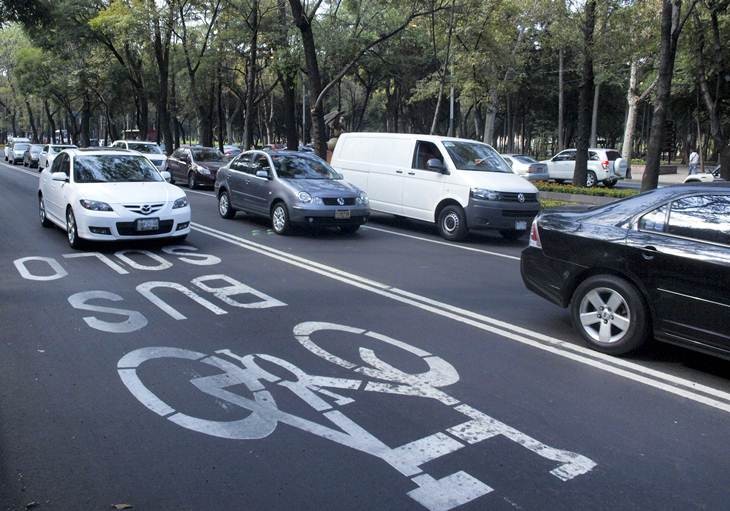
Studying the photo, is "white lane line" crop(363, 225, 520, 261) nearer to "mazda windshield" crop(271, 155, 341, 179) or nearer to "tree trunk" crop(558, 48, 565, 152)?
"mazda windshield" crop(271, 155, 341, 179)

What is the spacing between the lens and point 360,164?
14195mm

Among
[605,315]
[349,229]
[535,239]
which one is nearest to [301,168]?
[349,229]

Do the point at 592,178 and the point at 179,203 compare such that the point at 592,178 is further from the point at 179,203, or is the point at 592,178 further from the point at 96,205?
the point at 96,205

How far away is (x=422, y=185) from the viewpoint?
42.2 feet

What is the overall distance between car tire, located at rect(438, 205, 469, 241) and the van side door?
285mm

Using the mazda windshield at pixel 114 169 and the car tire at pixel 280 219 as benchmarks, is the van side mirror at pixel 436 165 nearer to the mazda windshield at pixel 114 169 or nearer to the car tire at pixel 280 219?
the car tire at pixel 280 219

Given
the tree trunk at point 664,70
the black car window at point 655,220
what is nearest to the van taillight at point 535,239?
the black car window at point 655,220

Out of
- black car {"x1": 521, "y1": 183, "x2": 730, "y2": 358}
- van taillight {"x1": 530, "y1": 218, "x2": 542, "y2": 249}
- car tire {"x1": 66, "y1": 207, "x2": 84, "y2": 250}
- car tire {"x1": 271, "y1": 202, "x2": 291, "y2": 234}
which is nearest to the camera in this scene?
black car {"x1": 521, "y1": 183, "x2": 730, "y2": 358}

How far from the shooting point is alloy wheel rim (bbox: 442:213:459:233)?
40.0 feet

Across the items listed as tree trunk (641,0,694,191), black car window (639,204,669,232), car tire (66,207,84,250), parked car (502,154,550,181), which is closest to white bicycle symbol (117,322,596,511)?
black car window (639,204,669,232)

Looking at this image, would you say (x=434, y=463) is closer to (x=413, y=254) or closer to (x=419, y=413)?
(x=419, y=413)

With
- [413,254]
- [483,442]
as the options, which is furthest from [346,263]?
[483,442]

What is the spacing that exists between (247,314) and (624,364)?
3602 mm

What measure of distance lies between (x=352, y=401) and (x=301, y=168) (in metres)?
8.79
